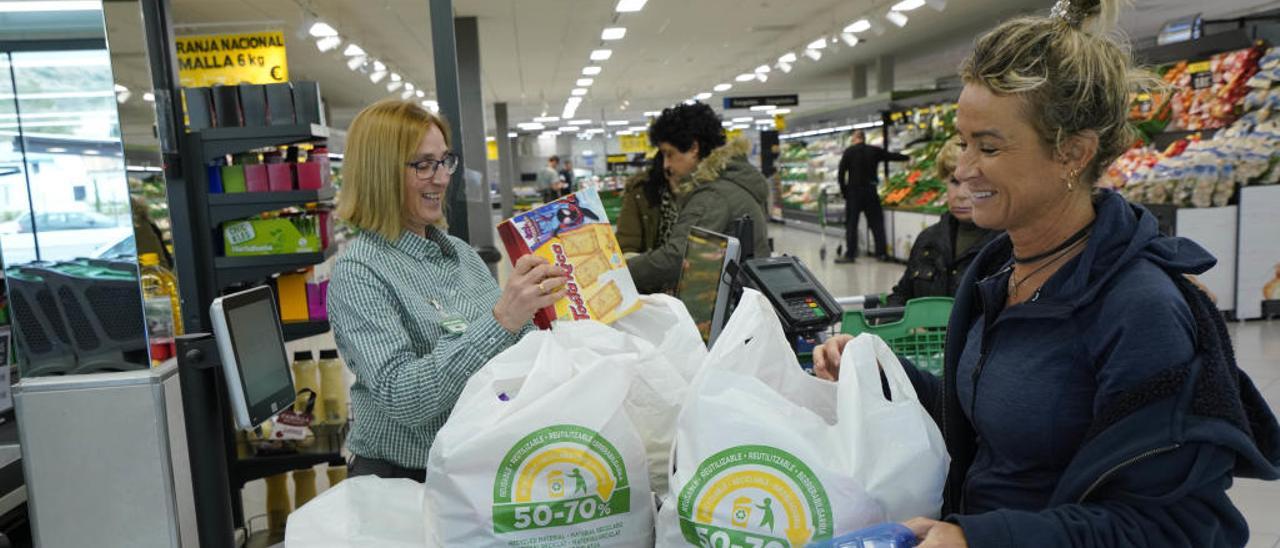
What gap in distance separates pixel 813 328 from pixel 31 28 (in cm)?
214

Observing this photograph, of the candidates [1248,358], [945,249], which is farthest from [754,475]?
[1248,358]

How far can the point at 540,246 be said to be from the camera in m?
1.75

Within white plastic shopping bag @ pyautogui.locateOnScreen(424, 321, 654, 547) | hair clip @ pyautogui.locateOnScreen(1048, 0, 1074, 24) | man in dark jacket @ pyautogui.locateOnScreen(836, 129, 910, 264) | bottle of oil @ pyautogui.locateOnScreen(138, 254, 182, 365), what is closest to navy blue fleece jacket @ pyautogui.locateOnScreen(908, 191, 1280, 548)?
hair clip @ pyautogui.locateOnScreen(1048, 0, 1074, 24)

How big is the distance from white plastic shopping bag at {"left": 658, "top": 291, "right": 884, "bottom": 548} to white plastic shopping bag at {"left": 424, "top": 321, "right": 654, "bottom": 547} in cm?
8

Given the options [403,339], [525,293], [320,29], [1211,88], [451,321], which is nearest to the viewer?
[525,293]

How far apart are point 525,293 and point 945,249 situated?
2.14m

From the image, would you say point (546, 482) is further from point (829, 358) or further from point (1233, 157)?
point (1233, 157)

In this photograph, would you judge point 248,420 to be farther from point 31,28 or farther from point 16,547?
point 16,547

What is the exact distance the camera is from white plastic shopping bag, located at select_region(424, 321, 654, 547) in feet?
4.12

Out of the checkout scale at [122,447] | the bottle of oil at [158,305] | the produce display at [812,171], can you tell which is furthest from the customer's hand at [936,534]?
the produce display at [812,171]

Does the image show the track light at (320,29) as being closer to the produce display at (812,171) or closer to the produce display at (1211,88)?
the produce display at (1211,88)

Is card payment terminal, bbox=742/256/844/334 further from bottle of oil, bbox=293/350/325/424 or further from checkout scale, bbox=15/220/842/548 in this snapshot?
bottle of oil, bbox=293/350/325/424

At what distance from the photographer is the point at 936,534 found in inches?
41.9

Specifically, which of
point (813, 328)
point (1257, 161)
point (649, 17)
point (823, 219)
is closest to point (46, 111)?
point (813, 328)
